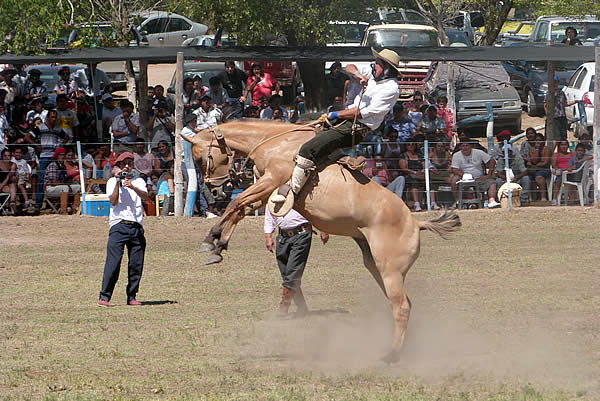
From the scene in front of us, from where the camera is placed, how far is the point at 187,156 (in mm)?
18391

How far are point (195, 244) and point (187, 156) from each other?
9.04 feet

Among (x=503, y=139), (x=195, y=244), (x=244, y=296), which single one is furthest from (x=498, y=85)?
(x=244, y=296)

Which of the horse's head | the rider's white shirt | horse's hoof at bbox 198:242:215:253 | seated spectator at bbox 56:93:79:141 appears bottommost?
seated spectator at bbox 56:93:79:141

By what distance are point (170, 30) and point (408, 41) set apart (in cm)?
1421

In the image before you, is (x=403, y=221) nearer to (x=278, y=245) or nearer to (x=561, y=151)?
(x=278, y=245)

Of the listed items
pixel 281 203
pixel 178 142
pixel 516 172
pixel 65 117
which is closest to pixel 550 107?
pixel 516 172

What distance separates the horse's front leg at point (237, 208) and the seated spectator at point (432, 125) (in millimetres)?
11214

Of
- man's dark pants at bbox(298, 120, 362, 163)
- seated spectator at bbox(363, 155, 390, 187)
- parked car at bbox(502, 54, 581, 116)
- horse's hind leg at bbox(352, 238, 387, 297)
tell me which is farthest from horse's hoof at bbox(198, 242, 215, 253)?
parked car at bbox(502, 54, 581, 116)

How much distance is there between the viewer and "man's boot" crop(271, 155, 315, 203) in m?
8.83

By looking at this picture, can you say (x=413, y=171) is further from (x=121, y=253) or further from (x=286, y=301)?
(x=121, y=253)

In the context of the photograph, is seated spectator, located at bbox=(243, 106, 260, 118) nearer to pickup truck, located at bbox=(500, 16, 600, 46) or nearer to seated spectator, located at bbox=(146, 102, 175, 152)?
seated spectator, located at bbox=(146, 102, 175, 152)

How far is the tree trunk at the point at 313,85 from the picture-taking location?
76.2 ft

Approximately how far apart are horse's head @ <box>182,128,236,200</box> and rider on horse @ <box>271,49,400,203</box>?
0.94 meters

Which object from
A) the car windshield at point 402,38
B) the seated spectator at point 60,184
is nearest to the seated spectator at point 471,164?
the seated spectator at point 60,184
